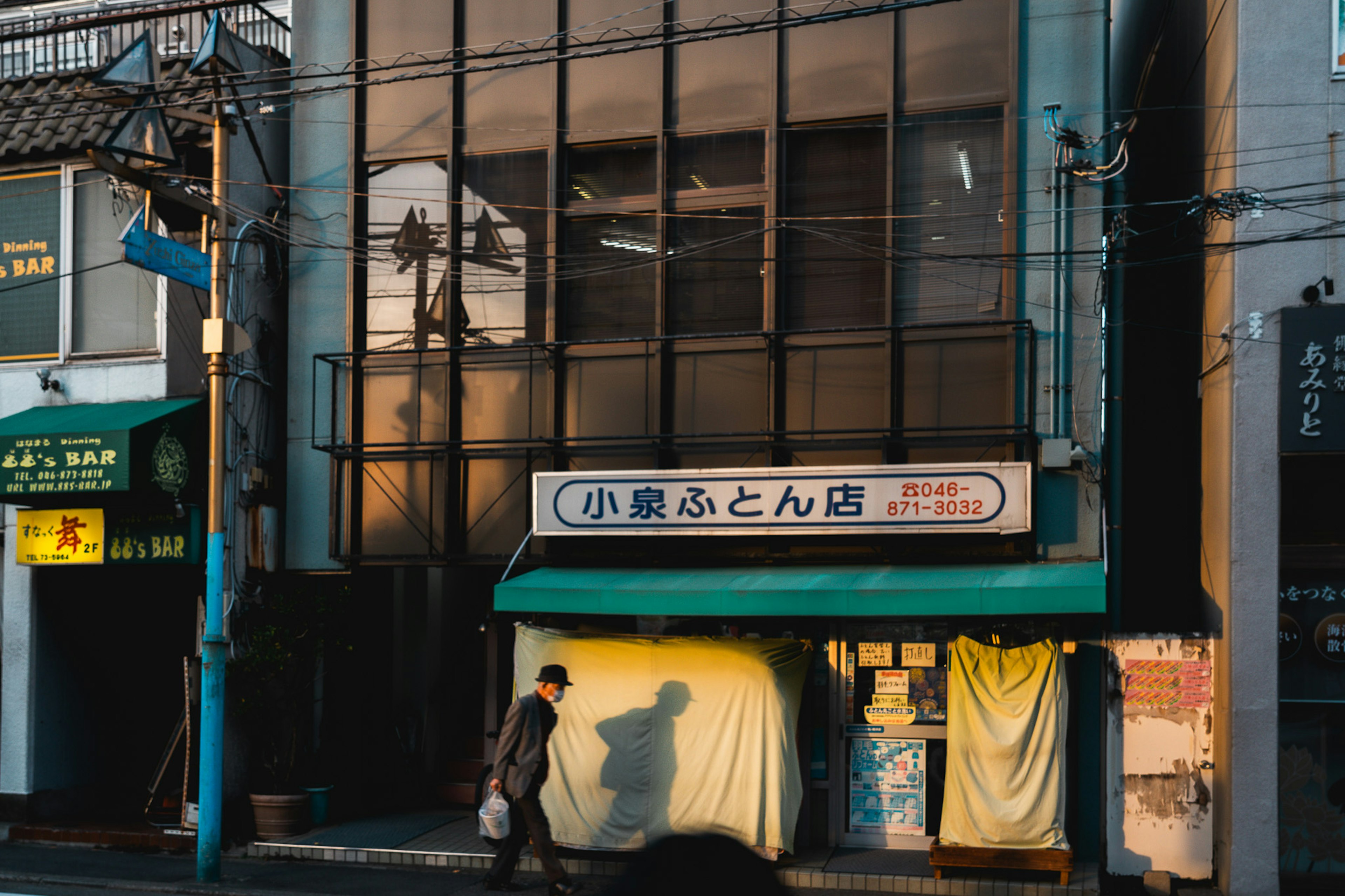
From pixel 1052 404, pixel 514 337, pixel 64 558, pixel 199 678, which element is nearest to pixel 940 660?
pixel 1052 404

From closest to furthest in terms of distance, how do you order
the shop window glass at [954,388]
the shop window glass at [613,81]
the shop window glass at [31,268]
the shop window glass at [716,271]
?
the shop window glass at [954,388] < the shop window glass at [716,271] < the shop window glass at [613,81] < the shop window glass at [31,268]

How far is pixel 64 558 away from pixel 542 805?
6175mm

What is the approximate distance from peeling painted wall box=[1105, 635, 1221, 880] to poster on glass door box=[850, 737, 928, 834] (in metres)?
1.85

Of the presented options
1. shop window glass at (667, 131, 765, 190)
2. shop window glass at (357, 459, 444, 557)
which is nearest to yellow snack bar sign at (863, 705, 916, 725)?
shop window glass at (357, 459, 444, 557)

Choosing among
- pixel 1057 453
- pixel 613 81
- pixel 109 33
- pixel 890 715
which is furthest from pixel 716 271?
pixel 109 33

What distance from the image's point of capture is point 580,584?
450 inches

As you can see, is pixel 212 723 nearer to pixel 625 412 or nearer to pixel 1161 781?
pixel 625 412

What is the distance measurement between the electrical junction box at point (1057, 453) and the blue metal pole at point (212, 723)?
7.57m

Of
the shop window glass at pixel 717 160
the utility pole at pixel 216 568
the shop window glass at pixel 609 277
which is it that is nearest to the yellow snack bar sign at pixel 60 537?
the utility pole at pixel 216 568

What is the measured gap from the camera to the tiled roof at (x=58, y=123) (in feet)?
43.6

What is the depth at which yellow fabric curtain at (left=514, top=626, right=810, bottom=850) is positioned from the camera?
11.0 m

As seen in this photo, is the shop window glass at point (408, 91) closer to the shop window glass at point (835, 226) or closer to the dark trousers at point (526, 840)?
the shop window glass at point (835, 226)

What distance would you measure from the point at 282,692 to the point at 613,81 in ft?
24.6

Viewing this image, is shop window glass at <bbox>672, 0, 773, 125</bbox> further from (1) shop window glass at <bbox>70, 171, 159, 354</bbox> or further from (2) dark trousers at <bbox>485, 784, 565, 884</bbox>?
(2) dark trousers at <bbox>485, 784, 565, 884</bbox>
